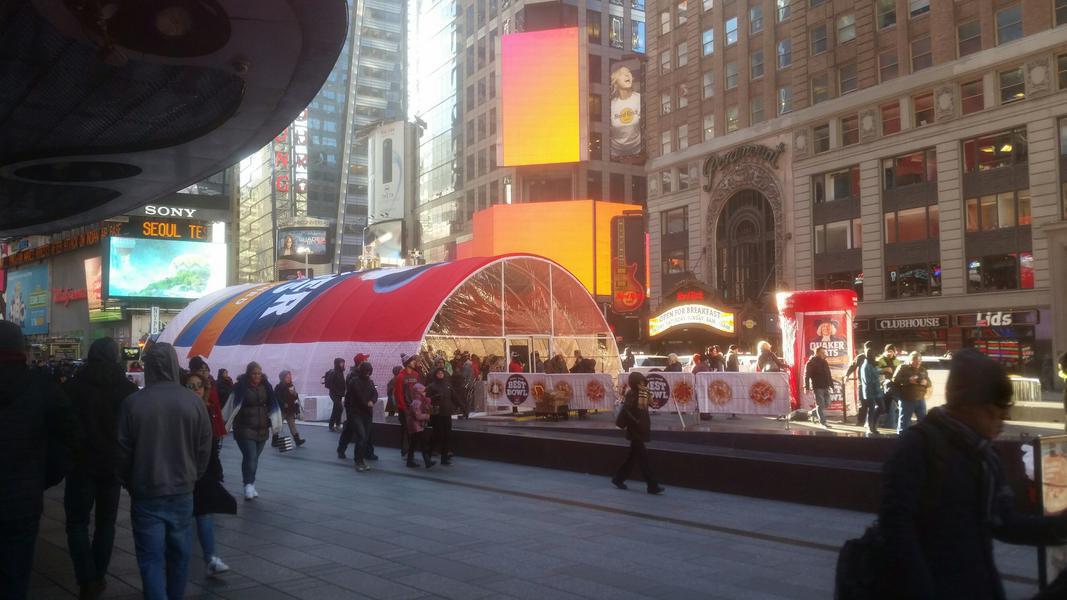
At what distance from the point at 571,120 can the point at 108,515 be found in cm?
6726

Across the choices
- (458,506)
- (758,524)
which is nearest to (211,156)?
(458,506)

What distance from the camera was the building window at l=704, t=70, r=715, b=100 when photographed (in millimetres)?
57031

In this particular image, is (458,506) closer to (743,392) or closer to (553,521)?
(553,521)

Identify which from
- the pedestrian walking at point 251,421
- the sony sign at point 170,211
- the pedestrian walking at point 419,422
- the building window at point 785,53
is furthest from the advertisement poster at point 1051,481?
the sony sign at point 170,211

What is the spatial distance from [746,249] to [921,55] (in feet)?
48.5

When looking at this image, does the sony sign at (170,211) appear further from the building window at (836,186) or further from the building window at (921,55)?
the building window at (921,55)

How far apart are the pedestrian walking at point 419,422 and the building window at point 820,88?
3938 cm

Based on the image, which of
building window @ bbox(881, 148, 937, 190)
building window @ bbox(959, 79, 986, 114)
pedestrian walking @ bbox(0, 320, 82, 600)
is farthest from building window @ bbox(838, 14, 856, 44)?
pedestrian walking @ bbox(0, 320, 82, 600)

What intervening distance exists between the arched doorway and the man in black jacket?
49.4 metres

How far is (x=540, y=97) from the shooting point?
71.9m

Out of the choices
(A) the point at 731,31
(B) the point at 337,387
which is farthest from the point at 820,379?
(A) the point at 731,31

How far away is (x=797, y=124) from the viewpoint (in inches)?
1981

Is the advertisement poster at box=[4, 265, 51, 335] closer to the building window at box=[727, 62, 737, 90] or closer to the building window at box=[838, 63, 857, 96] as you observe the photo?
the building window at box=[727, 62, 737, 90]

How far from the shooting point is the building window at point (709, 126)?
56.8m
